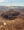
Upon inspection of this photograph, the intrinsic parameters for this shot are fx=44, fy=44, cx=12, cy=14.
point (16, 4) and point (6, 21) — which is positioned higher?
point (16, 4)

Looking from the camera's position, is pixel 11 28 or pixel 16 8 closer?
pixel 11 28

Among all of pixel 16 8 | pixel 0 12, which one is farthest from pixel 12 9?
pixel 0 12

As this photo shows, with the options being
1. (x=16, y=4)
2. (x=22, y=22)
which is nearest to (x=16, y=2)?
(x=16, y=4)

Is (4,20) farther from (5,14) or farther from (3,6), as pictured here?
(3,6)

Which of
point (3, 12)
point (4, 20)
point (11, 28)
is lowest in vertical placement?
point (11, 28)

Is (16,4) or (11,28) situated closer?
(11,28)

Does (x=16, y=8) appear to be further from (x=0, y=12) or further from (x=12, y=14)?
(x=0, y=12)
